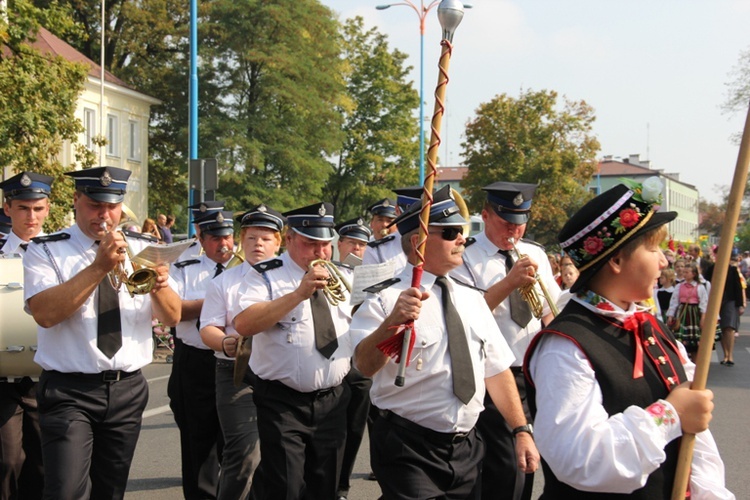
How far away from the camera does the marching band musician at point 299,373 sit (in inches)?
223

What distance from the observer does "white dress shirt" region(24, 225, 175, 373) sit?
5.18 meters

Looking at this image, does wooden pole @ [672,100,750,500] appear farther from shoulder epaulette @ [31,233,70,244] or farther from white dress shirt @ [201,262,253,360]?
white dress shirt @ [201,262,253,360]

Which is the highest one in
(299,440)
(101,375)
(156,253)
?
(156,253)

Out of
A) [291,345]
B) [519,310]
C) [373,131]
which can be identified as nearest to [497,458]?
[519,310]

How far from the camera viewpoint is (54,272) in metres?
5.25

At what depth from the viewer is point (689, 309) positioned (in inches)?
611

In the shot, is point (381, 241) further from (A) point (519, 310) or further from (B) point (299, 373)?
(B) point (299, 373)

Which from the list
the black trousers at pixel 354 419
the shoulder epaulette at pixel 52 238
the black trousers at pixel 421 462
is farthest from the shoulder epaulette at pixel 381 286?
the black trousers at pixel 354 419

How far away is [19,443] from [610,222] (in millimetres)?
4618

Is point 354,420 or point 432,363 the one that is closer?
point 432,363

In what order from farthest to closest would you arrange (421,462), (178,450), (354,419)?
(178,450) → (354,419) → (421,462)

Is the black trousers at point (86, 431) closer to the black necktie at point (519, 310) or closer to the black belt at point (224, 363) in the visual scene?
the black belt at point (224, 363)

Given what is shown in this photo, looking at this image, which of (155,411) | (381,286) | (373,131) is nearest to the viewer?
(381,286)

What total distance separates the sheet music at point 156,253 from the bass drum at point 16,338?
119cm
